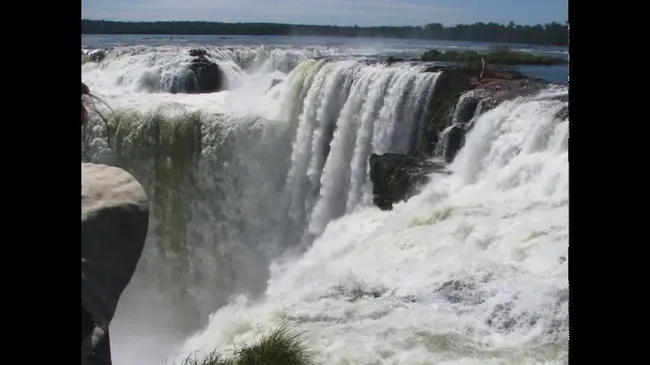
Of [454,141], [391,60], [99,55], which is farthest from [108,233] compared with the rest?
[99,55]

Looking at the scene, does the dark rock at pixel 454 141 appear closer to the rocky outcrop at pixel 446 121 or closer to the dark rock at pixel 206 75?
the rocky outcrop at pixel 446 121

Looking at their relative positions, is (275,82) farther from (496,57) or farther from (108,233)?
(108,233)

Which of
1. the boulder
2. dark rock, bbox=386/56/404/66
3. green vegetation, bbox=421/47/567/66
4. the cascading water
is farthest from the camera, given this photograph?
the boulder

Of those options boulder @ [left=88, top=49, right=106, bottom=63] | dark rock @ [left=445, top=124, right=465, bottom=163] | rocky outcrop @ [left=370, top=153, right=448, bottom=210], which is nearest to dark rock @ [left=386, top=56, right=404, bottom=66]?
rocky outcrop @ [left=370, top=153, right=448, bottom=210]

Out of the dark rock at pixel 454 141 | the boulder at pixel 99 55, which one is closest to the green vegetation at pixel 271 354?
the dark rock at pixel 454 141

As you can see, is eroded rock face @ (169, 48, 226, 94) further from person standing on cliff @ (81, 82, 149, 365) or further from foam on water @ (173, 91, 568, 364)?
person standing on cliff @ (81, 82, 149, 365)
